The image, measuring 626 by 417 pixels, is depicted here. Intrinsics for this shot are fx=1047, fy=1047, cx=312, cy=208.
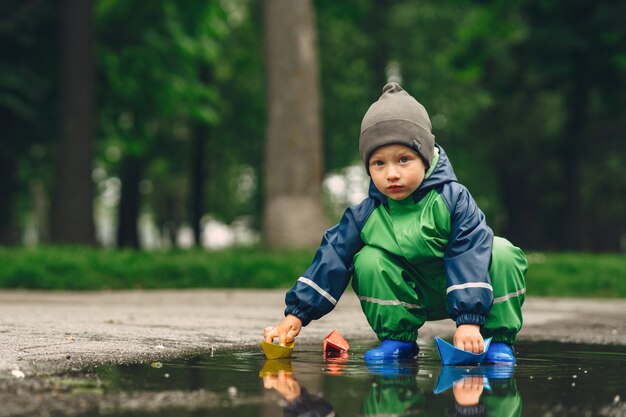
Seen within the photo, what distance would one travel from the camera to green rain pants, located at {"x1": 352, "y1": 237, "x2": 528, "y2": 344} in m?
4.55

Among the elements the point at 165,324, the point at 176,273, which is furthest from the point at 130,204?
the point at 165,324

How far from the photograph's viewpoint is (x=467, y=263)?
172 inches

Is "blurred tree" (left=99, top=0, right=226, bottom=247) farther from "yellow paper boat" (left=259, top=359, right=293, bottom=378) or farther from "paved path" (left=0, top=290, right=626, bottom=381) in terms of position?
"yellow paper boat" (left=259, top=359, right=293, bottom=378)

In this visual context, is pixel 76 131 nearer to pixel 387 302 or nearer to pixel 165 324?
pixel 165 324

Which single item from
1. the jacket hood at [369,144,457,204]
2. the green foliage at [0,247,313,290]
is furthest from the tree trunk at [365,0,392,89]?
the jacket hood at [369,144,457,204]

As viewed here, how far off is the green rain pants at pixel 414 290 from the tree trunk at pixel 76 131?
1105 cm

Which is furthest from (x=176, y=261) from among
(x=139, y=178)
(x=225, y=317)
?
(x=139, y=178)

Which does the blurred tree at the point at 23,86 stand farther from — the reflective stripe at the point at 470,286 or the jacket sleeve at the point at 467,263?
the reflective stripe at the point at 470,286

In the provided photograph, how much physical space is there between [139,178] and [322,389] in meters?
27.4

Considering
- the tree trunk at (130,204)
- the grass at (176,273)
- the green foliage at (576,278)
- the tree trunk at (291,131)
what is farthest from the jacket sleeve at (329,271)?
the tree trunk at (130,204)

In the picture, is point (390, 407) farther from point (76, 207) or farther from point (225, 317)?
point (76, 207)

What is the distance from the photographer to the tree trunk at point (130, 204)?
29703 millimetres

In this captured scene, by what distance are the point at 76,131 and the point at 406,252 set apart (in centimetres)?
1154

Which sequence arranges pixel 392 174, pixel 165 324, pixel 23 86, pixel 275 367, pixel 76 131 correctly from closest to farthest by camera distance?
pixel 275 367 < pixel 392 174 < pixel 165 324 < pixel 76 131 < pixel 23 86
